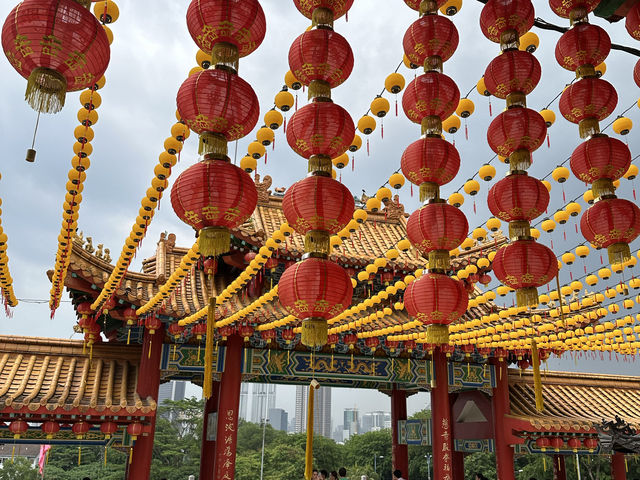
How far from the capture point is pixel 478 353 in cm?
1252

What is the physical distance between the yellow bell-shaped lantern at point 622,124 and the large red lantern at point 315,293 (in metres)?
3.45

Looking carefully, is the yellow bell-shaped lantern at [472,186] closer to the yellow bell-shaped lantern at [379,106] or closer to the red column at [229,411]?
the yellow bell-shaped lantern at [379,106]

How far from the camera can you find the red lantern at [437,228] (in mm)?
4191

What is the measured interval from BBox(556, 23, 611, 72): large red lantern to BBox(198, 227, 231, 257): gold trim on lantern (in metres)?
3.27

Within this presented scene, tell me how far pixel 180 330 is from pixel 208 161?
7.25 meters

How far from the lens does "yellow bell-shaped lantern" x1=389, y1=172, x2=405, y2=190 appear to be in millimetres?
6679

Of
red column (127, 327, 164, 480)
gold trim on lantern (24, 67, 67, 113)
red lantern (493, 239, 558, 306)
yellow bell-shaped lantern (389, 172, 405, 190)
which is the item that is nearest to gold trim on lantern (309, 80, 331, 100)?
gold trim on lantern (24, 67, 67, 113)

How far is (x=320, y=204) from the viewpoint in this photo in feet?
11.6

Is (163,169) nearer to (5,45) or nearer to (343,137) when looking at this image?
(343,137)

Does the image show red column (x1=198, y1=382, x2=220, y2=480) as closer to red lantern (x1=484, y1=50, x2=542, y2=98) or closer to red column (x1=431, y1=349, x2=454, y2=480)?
red column (x1=431, y1=349, x2=454, y2=480)

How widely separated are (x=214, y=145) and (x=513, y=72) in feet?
8.45

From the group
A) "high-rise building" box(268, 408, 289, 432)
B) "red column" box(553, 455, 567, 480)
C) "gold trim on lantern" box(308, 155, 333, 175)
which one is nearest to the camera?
"gold trim on lantern" box(308, 155, 333, 175)

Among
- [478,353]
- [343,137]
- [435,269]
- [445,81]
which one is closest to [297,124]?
[343,137]

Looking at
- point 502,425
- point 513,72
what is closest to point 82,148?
point 513,72
